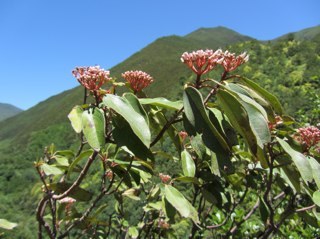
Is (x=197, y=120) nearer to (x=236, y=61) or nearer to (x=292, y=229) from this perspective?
(x=236, y=61)

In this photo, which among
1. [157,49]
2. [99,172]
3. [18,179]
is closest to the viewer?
[99,172]

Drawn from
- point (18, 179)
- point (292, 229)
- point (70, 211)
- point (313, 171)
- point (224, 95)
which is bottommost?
point (18, 179)

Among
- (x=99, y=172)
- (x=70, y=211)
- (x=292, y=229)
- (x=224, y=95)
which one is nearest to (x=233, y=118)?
(x=224, y=95)

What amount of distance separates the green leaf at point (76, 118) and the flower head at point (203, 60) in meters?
0.32

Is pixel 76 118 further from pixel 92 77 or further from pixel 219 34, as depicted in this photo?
pixel 219 34

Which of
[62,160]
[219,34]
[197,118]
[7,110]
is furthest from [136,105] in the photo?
[7,110]

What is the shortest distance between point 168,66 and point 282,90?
46.9 ft

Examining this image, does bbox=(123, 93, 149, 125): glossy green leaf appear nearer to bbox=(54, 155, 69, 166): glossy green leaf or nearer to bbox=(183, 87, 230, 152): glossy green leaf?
bbox=(183, 87, 230, 152): glossy green leaf

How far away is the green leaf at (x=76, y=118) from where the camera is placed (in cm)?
97

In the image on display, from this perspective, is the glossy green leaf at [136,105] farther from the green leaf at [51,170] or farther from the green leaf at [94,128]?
the green leaf at [51,170]

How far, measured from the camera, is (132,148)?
37.1 inches

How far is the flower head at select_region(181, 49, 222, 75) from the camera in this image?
37.6 inches

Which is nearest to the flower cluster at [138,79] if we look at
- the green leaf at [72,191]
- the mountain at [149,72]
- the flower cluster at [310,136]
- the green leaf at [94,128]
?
the green leaf at [94,128]

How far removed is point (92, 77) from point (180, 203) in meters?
0.48
